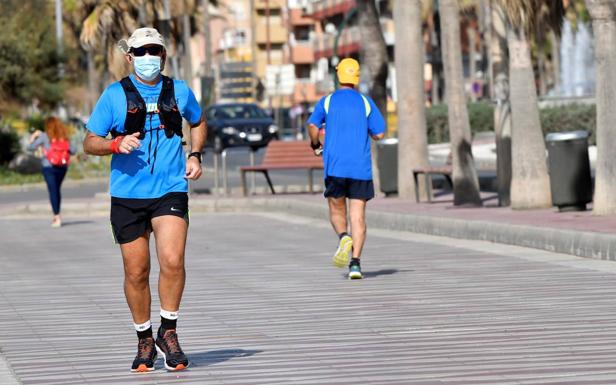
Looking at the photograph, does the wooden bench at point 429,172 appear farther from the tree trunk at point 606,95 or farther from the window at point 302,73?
the window at point 302,73

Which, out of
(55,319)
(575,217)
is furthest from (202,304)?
(575,217)

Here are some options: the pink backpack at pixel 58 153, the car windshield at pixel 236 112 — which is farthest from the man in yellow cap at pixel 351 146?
the car windshield at pixel 236 112

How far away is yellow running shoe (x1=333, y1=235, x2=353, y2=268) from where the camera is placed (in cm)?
1437

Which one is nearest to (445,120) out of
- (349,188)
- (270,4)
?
(349,188)

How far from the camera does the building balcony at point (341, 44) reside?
337ft

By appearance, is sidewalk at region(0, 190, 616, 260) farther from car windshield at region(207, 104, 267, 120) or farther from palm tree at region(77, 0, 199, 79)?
car windshield at region(207, 104, 267, 120)

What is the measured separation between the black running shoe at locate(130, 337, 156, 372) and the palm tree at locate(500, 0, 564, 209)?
12.4 m

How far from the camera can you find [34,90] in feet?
174

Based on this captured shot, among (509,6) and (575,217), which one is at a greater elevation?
(509,6)

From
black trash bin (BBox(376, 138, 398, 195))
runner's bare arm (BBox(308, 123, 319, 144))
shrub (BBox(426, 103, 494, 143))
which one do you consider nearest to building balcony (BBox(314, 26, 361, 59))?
shrub (BBox(426, 103, 494, 143))

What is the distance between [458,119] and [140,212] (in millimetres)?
14311

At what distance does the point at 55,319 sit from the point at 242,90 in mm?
70334

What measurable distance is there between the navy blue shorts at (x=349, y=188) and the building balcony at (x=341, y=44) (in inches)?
3187

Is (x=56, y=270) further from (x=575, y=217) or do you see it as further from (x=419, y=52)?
(x=419, y=52)
